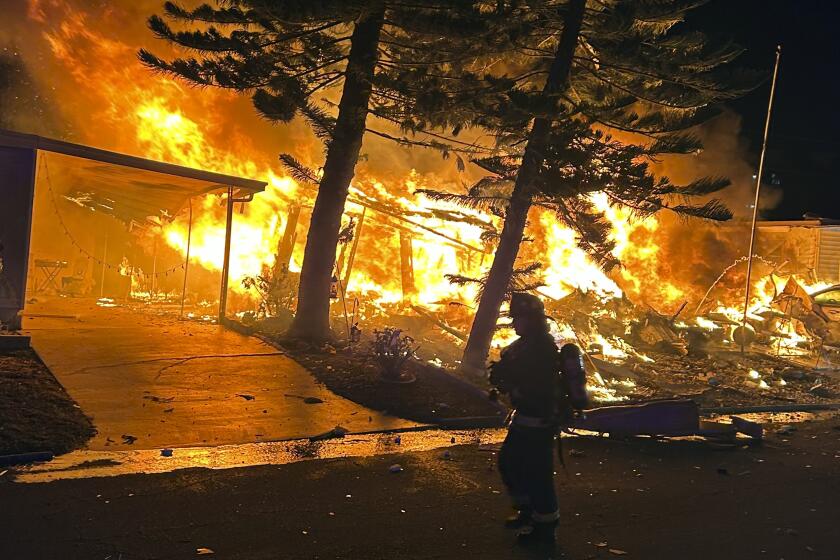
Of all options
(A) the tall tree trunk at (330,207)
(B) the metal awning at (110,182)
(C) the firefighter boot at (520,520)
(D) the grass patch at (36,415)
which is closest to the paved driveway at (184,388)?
(D) the grass patch at (36,415)

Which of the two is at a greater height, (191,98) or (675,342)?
(191,98)

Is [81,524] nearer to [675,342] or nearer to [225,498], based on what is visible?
[225,498]

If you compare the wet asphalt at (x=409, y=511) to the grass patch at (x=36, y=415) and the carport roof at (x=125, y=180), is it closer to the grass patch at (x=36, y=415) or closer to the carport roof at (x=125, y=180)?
the grass patch at (x=36, y=415)

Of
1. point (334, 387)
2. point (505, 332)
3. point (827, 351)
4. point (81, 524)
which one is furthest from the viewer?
point (827, 351)

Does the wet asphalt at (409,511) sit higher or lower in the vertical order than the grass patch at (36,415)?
lower

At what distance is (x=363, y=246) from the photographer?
18344 millimetres

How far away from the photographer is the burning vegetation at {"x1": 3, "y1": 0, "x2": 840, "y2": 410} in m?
15.1

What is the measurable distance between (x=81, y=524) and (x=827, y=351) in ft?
55.6

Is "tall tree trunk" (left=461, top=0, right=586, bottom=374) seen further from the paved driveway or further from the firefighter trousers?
the firefighter trousers

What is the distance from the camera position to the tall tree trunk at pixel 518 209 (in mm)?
10203

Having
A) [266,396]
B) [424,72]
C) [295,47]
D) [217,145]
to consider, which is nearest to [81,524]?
[266,396]

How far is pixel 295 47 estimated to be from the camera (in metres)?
12.3

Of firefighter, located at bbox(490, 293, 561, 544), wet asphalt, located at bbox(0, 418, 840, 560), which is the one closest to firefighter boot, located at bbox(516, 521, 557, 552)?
firefighter, located at bbox(490, 293, 561, 544)

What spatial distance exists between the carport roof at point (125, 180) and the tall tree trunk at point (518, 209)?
16.2 feet
